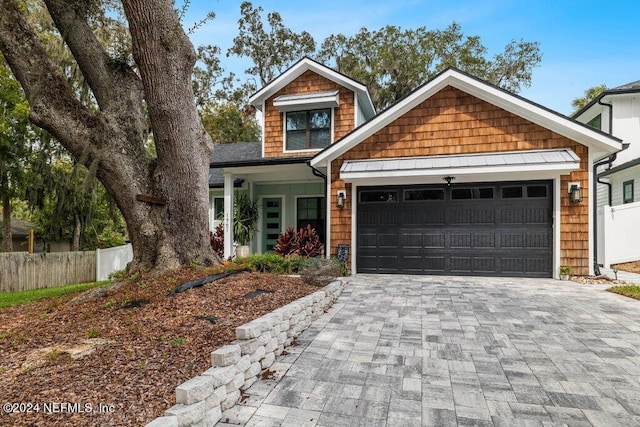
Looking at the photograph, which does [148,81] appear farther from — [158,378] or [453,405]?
[453,405]

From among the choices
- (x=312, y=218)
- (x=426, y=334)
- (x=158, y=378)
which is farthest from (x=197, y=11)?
(x=312, y=218)

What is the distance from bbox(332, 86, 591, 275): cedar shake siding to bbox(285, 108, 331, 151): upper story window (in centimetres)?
254

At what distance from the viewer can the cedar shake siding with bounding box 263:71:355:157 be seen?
11.2m

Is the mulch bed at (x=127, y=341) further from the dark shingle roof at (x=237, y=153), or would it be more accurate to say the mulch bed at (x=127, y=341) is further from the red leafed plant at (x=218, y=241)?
the dark shingle roof at (x=237, y=153)

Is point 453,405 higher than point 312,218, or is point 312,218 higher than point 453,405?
point 312,218

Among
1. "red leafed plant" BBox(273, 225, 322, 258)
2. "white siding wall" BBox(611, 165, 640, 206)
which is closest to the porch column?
"red leafed plant" BBox(273, 225, 322, 258)

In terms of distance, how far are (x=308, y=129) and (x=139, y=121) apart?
6.37 metres

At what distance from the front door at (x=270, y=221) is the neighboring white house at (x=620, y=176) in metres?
9.86

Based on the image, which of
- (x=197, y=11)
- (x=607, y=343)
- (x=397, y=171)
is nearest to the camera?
(x=607, y=343)

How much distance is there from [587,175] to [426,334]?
20.9ft

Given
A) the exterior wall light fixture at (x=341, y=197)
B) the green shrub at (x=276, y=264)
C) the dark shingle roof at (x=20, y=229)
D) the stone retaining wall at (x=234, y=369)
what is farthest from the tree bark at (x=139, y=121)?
the dark shingle roof at (x=20, y=229)

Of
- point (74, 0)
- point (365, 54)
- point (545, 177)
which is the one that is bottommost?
point (545, 177)

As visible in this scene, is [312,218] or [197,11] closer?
[197,11]

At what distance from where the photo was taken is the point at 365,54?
21672 mm
